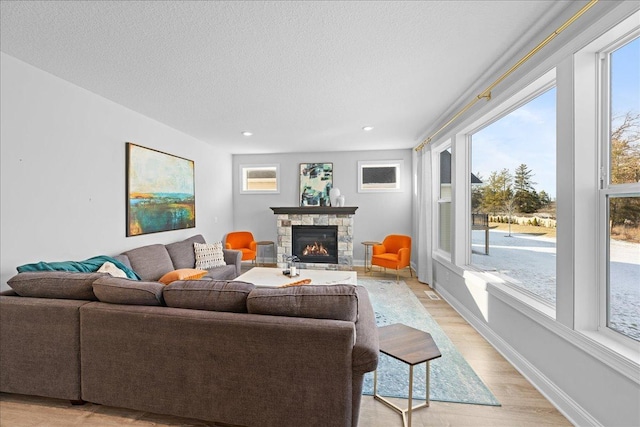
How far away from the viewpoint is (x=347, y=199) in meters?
6.12

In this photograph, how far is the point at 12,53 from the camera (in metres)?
2.19

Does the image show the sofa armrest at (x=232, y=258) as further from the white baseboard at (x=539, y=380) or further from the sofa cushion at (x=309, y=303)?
the white baseboard at (x=539, y=380)

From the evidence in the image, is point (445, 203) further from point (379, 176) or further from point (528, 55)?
point (528, 55)

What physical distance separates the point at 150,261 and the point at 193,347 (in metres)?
2.36

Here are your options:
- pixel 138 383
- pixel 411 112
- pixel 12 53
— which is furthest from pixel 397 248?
pixel 12 53

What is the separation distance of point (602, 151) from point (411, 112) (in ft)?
7.38

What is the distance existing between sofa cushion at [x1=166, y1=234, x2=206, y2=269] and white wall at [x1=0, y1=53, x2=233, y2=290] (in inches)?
12.7

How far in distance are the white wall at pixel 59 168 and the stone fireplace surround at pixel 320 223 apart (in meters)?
2.60

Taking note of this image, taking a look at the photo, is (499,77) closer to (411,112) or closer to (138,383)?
(411,112)

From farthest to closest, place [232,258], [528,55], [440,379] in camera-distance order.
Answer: [232,258] → [440,379] → [528,55]

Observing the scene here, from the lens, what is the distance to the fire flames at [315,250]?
585 cm

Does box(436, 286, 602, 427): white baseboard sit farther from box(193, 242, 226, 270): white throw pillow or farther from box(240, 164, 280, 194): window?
box(240, 164, 280, 194): window

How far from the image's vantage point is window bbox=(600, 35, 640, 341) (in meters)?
1.46

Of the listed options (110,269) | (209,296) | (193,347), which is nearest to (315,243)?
(110,269)
